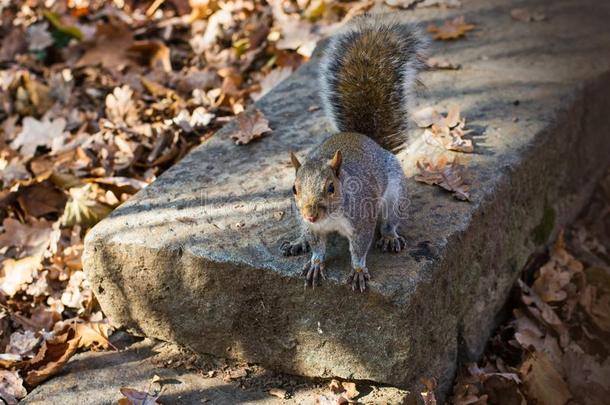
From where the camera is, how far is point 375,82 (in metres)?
2.99

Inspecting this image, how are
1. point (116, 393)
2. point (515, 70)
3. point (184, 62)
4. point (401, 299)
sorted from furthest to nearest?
point (184, 62)
point (515, 70)
point (116, 393)
point (401, 299)

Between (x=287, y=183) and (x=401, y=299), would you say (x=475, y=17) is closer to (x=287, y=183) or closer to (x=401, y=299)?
(x=287, y=183)

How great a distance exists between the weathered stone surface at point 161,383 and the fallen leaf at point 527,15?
2.84 metres

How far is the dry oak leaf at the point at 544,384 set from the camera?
9.35ft

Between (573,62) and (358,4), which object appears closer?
(573,62)

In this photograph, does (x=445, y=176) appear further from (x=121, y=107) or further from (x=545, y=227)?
(x=121, y=107)

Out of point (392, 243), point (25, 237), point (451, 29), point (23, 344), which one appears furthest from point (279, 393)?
point (451, 29)

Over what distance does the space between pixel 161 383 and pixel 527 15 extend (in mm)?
3220

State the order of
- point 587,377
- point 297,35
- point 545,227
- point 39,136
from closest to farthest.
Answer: point 587,377, point 545,227, point 39,136, point 297,35

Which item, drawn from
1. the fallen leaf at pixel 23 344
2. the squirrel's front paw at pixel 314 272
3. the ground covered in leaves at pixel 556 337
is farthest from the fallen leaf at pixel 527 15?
the fallen leaf at pixel 23 344

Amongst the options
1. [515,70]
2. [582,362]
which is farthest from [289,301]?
[515,70]

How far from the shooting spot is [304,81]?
415 cm

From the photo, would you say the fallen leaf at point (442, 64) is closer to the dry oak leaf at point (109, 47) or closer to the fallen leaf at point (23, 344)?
the dry oak leaf at point (109, 47)

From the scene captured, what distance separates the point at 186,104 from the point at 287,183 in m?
1.54
